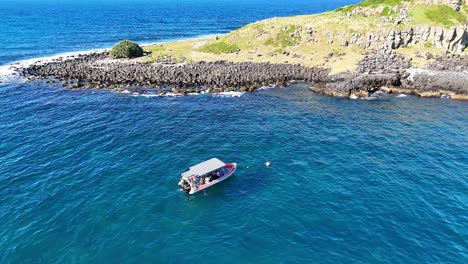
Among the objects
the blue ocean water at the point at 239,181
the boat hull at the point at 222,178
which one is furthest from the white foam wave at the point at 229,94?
the boat hull at the point at 222,178

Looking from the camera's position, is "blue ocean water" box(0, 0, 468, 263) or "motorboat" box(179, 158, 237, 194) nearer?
"blue ocean water" box(0, 0, 468, 263)

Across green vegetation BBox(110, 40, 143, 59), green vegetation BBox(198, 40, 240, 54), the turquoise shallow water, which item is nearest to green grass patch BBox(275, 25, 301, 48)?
green vegetation BBox(198, 40, 240, 54)

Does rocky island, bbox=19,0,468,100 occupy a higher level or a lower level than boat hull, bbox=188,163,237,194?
higher

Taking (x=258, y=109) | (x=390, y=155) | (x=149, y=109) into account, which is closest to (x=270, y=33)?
(x=258, y=109)

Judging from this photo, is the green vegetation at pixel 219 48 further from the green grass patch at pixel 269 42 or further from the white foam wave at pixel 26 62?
the white foam wave at pixel 26 62

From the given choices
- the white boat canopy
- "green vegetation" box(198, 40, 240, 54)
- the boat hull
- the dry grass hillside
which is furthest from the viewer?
"green vegetation" box(198, 40, 240, 54)

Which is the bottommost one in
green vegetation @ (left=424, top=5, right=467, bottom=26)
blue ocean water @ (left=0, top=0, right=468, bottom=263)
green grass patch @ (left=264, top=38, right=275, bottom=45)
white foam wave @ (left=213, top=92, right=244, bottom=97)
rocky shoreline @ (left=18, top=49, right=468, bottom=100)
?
blue ocean water @ (left=0, top=0, right=468, bottom=263)

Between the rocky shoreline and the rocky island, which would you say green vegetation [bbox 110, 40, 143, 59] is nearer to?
the rocky island
